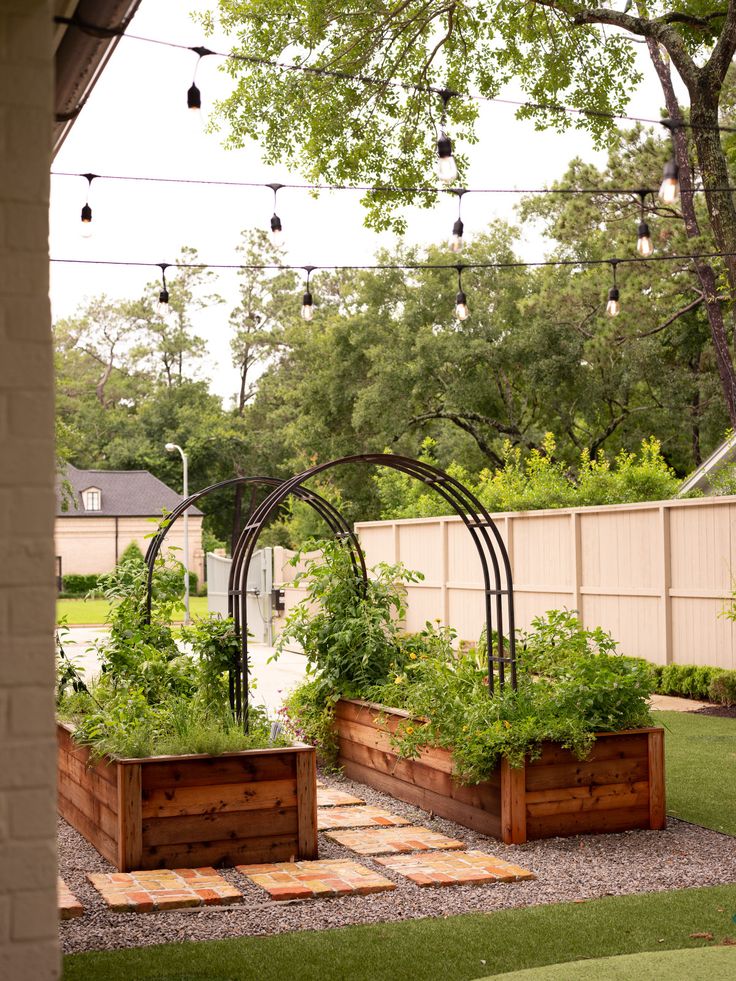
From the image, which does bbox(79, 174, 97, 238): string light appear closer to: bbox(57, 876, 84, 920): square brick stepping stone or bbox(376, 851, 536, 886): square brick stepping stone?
bbox(57, 876, 84, 920): square brick stepping stone

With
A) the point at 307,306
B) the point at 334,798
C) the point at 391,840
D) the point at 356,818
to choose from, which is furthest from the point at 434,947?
the point at 307,306

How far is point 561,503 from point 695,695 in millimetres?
4505

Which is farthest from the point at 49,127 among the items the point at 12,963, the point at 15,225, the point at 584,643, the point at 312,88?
the point at 312,88

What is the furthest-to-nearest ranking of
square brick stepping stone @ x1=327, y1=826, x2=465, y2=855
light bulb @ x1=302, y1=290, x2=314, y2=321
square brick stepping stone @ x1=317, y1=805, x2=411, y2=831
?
light bulb @ x1=302, y1=290, x2=314, y2=321 < square brick stepping stone @ x1=317, y1=805, x2=411, y2=831 < square brick stepping stone @ x1=327, y1=826, x2=465, y2=855

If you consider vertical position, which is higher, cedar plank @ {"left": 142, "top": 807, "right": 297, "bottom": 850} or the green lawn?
cedar plank @ {"left": 142, "top": 807, "right": 297, "bottom": 850}

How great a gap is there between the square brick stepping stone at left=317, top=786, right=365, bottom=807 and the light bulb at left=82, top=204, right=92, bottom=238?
13.4 ft

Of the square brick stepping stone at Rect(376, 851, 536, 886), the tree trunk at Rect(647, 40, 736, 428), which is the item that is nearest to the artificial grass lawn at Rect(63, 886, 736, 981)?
the square brick stepping stone at Rect(376, 851, 536, 886)

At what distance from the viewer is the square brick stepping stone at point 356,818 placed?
662 cm

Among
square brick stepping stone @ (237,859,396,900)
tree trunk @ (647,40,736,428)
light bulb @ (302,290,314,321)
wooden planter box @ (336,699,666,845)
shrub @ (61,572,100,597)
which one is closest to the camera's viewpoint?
square brick stepping stone @ (237,859,396,900)

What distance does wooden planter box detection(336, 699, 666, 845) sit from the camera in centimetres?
616

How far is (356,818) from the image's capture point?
6.80 metres

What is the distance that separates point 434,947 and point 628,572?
9094 millimetres

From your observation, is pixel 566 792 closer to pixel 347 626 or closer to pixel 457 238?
pixel 347 626

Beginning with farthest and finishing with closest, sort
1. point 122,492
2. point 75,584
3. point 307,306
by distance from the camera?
point 122,492 → point 75,584 → point 307,306
